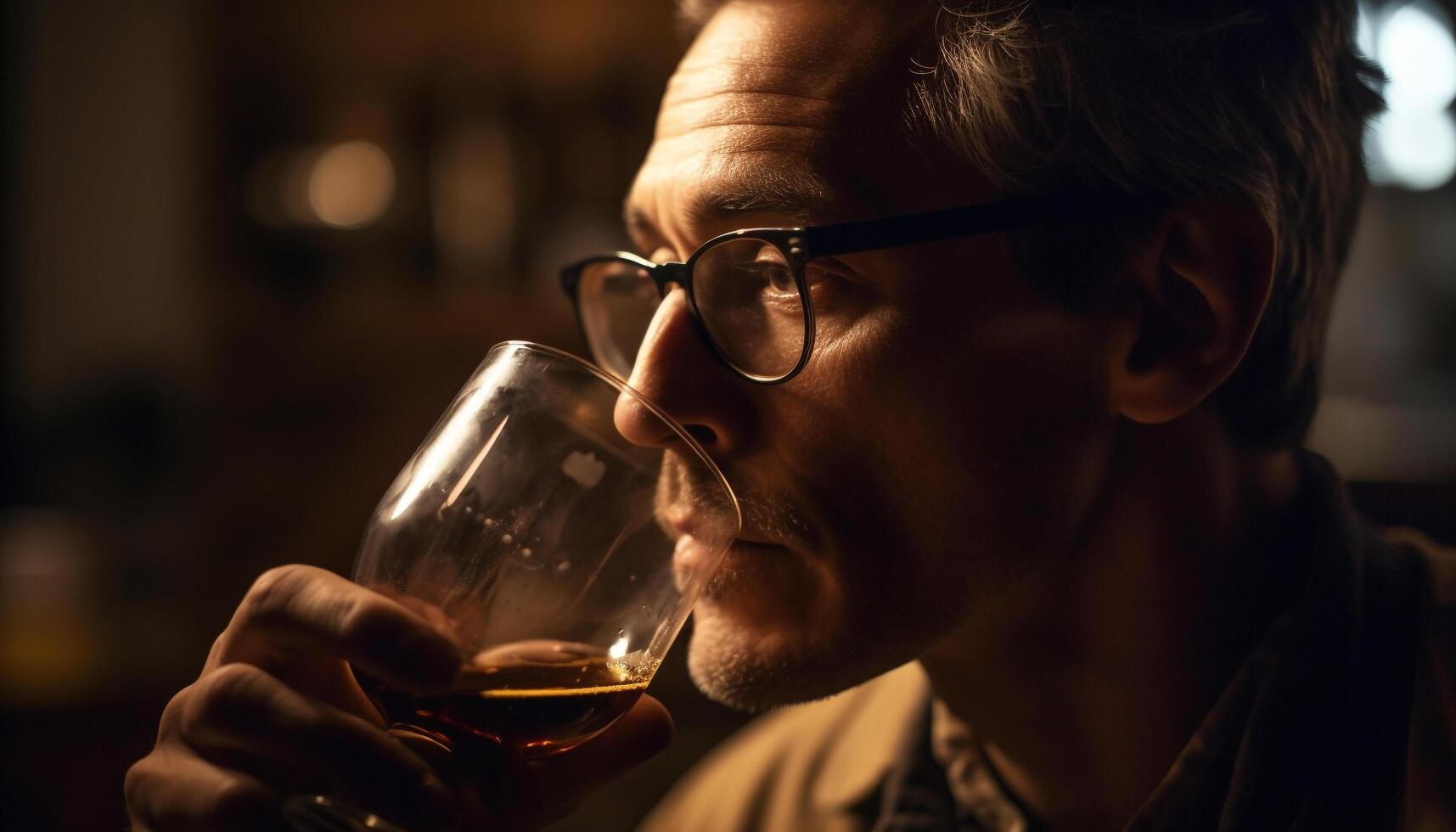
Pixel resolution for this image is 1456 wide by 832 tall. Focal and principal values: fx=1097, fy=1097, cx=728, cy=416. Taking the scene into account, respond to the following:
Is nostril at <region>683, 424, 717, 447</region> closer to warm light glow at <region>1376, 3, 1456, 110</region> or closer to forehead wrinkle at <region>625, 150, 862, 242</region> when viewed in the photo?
forehead wrinkle at <region>625, 150, 862, 242</region>

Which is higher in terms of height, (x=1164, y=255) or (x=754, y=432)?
(x=1164, y=255)

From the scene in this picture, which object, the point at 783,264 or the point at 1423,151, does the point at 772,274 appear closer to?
the point at 783,264

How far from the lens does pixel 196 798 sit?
732mm

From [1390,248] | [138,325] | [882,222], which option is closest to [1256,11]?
[882,222]

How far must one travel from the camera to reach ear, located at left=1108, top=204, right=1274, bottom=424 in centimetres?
94

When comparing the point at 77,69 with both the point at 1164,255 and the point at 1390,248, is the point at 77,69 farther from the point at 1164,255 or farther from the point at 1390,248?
the point at 1390,248

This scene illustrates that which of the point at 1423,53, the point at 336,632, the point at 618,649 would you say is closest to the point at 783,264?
the point at 618,649

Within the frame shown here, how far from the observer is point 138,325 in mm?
3285

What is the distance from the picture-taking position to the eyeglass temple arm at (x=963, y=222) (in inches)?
35.2

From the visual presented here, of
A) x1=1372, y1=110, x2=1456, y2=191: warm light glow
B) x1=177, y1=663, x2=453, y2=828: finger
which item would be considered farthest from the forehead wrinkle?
x1=1372, y1=110, x2=1456, y2=191: warm light glow

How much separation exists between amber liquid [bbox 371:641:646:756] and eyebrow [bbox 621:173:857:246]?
15.9 inches

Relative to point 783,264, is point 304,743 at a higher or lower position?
lower

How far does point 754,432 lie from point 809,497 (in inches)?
3.0

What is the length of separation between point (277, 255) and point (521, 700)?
2604 mm
